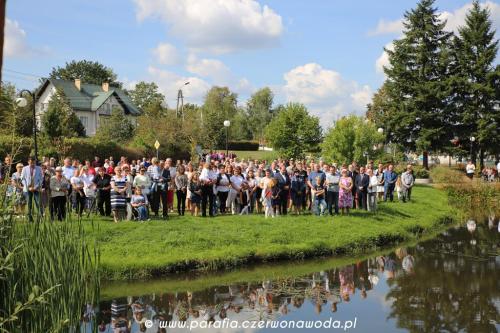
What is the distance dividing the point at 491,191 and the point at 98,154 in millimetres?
25694

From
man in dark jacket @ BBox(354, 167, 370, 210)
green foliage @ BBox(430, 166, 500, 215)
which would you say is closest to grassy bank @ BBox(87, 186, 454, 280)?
man in dark jacket @ BBox(354, 167, 370, 210)

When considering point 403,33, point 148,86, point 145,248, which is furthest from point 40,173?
point 148,86

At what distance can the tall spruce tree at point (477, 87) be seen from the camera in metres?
49.9

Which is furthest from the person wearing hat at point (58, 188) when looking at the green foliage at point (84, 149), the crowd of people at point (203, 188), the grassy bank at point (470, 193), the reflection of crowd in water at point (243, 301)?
the grassy bank at point (470, 193)

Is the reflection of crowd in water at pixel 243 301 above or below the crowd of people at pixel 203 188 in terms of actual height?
below

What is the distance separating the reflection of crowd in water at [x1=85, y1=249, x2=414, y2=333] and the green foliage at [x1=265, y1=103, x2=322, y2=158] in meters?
28.6

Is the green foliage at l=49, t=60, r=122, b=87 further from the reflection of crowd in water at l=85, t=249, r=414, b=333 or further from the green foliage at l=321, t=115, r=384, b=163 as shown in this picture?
the reflection of crowd in water at l=85, t=249, r=414, b=333

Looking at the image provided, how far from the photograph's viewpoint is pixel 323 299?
1167 centimetres

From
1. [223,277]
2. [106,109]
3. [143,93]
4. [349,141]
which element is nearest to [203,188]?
[223,277]

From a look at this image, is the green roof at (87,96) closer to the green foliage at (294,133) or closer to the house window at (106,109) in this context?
the house window at (106,109)

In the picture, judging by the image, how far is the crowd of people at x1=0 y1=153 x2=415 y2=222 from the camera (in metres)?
16.8

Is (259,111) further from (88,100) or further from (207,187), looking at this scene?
(207,187)

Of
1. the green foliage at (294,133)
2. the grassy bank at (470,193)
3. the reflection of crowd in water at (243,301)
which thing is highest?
the green foliage at (294,133)

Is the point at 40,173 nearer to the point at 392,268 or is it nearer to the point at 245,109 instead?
the point at 392,268
